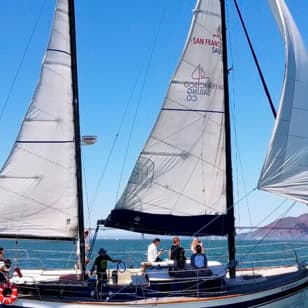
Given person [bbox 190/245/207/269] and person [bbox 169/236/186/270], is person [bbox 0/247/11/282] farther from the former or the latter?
person [bbox 190/245/207/269]

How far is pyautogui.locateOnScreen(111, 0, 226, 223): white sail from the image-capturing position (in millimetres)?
18703

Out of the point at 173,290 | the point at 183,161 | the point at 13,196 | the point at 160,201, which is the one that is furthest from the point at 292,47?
the point at 13,196

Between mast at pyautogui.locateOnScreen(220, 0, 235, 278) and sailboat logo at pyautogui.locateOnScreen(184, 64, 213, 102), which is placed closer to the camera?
mast at pyautogui.locateOnScreen(220, 0, 235, 278)

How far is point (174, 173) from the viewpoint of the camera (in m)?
18.9

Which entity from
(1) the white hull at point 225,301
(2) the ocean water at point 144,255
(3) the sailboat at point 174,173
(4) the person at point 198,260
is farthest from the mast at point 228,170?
(4) the person at point 198,260

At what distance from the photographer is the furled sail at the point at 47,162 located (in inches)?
701

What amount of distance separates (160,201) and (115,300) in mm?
3896

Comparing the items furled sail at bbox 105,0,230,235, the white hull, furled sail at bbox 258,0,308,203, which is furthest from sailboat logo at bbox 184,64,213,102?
Answer: the white hull

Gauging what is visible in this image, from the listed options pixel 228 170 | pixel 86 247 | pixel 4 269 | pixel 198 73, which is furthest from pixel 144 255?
pixel 4 269

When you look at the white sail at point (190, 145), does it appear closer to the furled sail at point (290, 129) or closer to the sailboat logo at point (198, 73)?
the sailboat logo at point (198, 73)

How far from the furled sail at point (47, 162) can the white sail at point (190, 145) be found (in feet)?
6.50

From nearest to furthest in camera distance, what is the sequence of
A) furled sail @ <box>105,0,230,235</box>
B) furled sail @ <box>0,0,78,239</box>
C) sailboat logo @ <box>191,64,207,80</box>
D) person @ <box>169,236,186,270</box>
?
1. person @ <box>169,236,186,270</box>
2. furled sail @ <box>0,0,78,239</box>
3. furled sail @ <box>105,0,230,235</box>
4. sailboat logo @ <box>191,64,207,80</box>

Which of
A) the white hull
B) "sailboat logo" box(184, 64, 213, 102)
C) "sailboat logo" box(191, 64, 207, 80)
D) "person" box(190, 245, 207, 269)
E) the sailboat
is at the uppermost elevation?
"sailboat logo" box(191, 64, 207, 80)

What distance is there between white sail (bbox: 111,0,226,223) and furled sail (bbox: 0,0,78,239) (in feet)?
6.50
